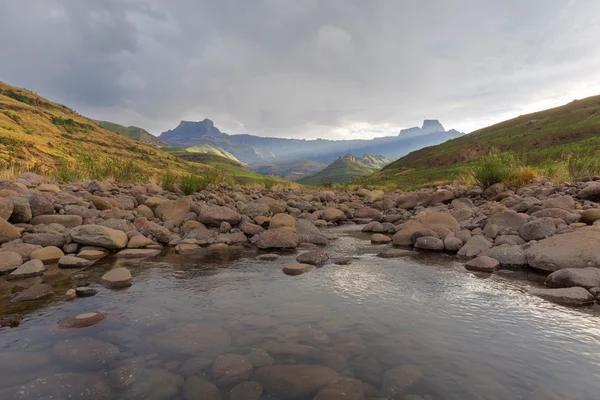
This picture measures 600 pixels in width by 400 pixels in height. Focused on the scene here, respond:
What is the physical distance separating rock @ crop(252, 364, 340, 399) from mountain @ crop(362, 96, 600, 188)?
59.4 m

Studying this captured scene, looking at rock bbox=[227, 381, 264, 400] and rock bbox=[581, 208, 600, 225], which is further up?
rock bbox=[581, 208, 600, 225]

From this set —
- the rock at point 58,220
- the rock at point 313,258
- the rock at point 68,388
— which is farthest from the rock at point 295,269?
the rock at point 58,220

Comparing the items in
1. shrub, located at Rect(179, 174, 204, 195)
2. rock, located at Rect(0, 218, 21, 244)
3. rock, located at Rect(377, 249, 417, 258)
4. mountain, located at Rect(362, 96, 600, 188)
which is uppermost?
mountain, located at Rect(362, 96, 600, 188)

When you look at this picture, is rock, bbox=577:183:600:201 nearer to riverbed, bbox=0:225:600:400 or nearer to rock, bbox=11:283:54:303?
riverbed, bbox=0:225:600:400

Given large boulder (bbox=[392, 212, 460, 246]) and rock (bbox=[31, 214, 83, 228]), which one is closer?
rock (bbox=[31, 214, 83, 228])

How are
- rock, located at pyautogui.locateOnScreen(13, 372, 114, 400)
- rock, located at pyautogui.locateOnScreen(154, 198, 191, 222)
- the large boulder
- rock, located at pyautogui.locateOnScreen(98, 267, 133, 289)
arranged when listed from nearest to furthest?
rock, located at pyautogui.locateOnScreen(13, 372, 114, 400)
rock, located at pyautogui.locateOnScreen(98, 267, 133, 289)
the large boulder
rock, located at pyautogui.locateOnScreen(154, 198, 191, 222)

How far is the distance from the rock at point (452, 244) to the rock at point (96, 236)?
9474 mm

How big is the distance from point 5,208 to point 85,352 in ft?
23.8

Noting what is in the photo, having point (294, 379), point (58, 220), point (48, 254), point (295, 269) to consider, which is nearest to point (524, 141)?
point (295, 269)

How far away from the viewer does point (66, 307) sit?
199 inches

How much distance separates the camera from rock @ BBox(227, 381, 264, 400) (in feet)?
10.2

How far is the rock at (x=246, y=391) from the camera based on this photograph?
310 centimetres

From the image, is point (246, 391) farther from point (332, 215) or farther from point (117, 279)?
point (332, 215)

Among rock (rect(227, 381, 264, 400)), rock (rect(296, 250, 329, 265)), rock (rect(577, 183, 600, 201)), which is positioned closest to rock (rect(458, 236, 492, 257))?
rock (rect(296, 250, 329, 265))
